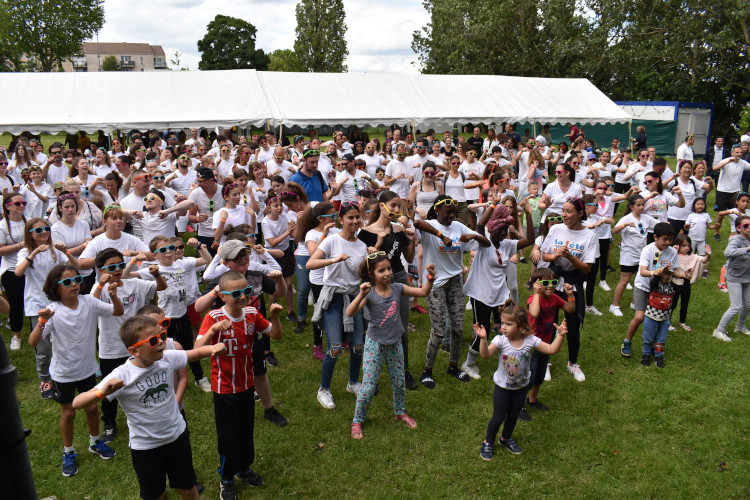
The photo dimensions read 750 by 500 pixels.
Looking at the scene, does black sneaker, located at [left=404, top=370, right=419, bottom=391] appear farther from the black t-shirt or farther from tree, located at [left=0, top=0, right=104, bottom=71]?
tree, located at [left=0, top=0, right=104, bottom=71]

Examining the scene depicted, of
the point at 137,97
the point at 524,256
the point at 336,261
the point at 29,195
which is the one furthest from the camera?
the point at 137,97

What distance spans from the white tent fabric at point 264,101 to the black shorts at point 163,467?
1376 cm

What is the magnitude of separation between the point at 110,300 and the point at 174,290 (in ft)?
2.44

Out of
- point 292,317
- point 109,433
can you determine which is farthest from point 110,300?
point 292,317

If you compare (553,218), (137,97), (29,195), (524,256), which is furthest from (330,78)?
(553,218)

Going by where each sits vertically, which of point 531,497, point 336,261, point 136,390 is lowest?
point 531,497

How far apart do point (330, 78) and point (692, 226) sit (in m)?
12.9

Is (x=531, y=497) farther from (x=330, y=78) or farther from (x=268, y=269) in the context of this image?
(x=330, y=78)

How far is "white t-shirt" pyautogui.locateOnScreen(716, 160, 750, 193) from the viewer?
41.5 feet

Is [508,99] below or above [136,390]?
above

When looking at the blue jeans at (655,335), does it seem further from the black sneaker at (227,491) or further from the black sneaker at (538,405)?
the black sneaker at (227,491)

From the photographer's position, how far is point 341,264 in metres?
5.59

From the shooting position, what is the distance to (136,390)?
11.8 ft

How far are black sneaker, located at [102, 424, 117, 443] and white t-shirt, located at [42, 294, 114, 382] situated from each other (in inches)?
31.5
